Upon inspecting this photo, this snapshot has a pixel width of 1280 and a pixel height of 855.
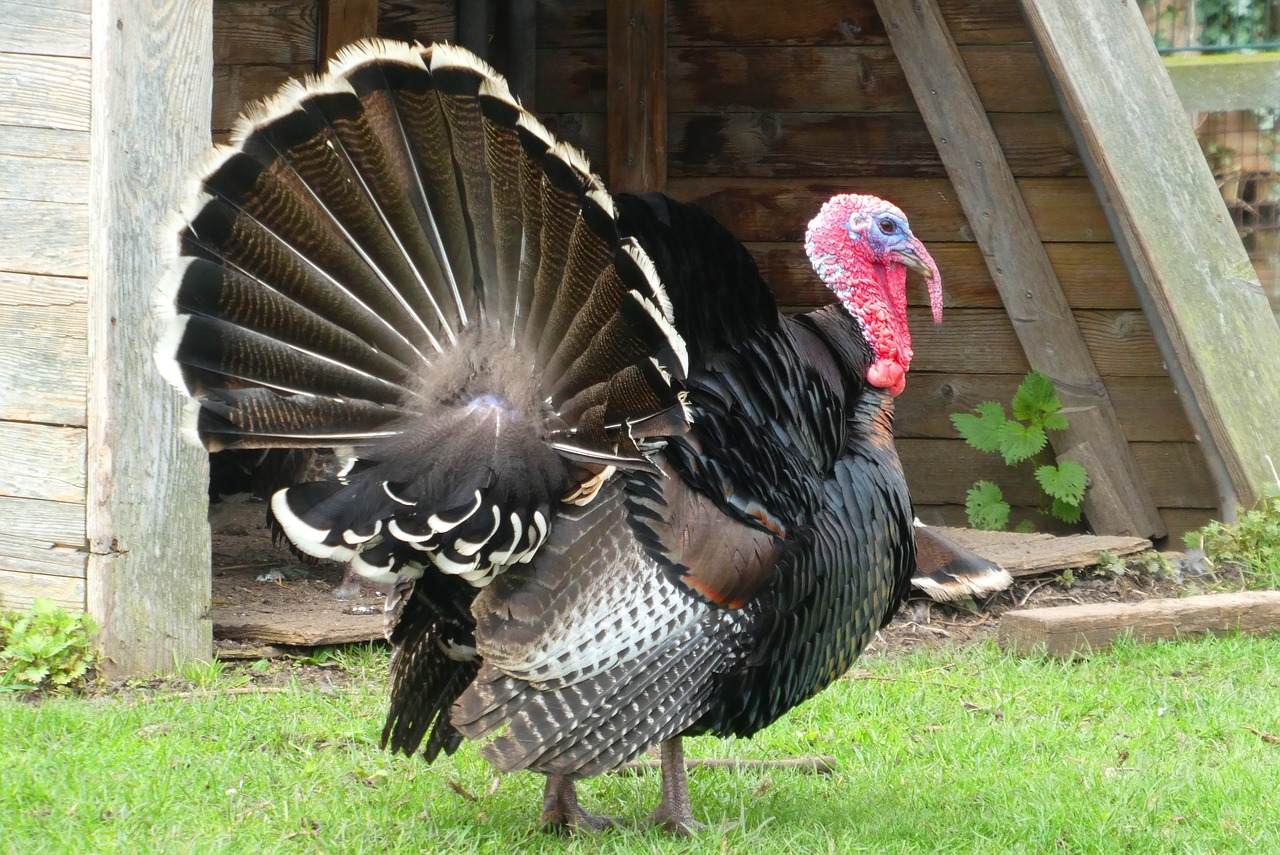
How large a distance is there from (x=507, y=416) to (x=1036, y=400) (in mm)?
4876

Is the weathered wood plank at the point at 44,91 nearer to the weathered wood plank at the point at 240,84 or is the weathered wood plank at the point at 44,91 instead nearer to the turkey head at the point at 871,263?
the weathered wood plank at the point at 240,84

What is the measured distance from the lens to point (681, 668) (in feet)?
10.9

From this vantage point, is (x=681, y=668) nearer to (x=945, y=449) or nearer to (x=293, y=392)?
(x=293, y=392)

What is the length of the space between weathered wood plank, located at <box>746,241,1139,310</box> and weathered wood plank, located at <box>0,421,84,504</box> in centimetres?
424

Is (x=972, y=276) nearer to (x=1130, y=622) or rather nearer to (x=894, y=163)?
(x=894, y=163)

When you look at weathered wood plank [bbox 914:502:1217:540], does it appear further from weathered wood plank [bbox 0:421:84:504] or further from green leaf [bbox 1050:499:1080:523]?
weathered wood plank [bbox 0:421:84:504]

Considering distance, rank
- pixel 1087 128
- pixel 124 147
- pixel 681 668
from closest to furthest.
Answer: pixel 681 668
pixel 124 147
pixel 1087 128

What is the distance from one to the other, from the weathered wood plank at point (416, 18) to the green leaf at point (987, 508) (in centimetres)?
392

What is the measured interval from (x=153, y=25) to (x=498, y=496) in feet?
8.24

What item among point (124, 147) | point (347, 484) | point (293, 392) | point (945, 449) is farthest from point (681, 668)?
point (945, 449)

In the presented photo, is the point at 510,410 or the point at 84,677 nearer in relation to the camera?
the point at 510,410

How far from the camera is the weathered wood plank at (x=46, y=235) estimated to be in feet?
15.2

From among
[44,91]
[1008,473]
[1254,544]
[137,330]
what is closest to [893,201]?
[1008,473]

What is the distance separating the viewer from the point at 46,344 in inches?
183
